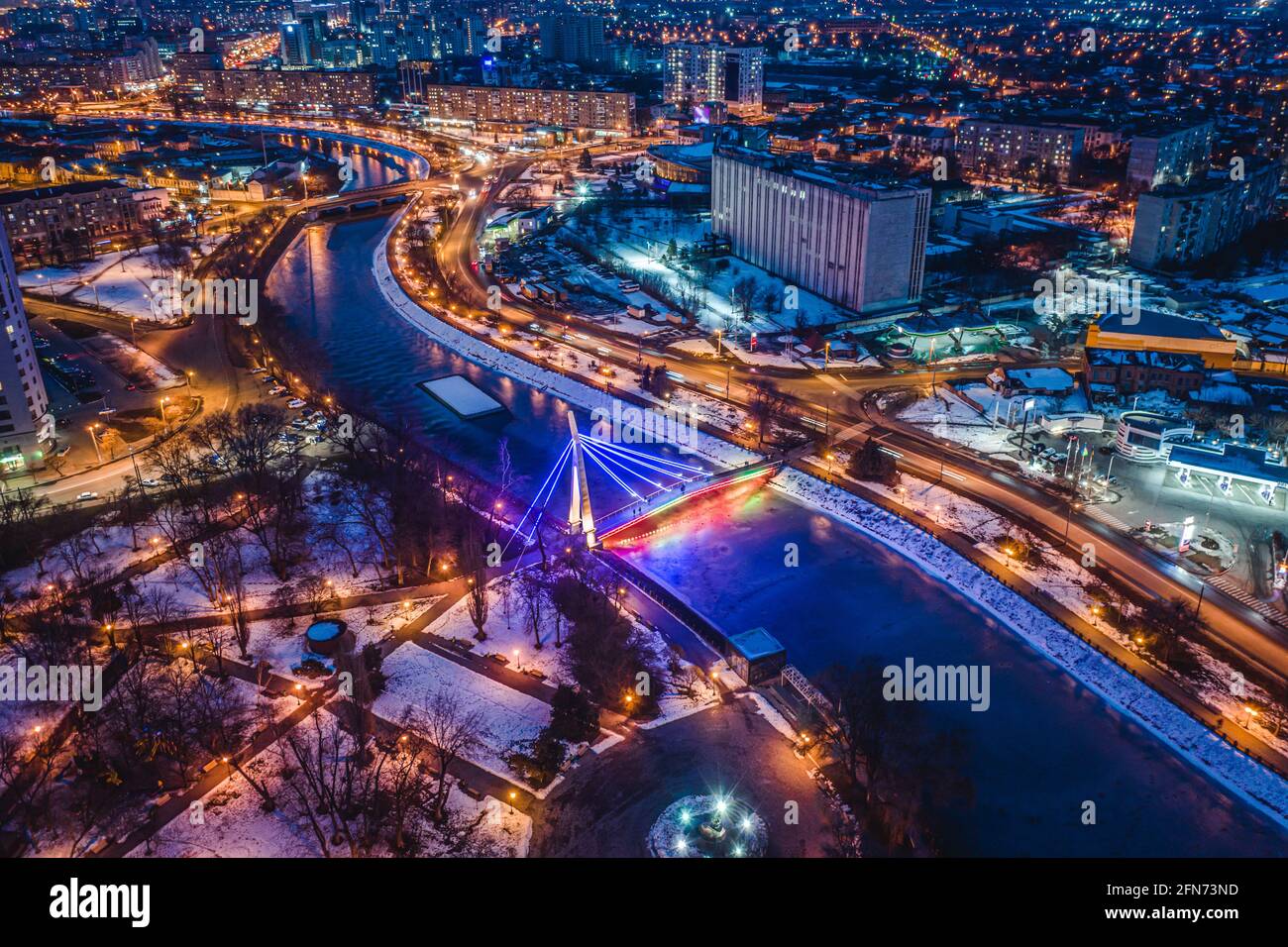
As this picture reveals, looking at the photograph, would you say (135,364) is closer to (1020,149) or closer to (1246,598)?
(1246,598)

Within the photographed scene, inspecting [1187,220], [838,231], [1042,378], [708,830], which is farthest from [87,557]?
[1187,220]

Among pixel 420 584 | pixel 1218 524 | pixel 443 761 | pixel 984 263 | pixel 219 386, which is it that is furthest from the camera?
pixel 984 263

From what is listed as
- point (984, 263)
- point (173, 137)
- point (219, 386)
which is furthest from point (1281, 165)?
point (173, 137)

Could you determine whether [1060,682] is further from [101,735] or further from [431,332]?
[431,332]

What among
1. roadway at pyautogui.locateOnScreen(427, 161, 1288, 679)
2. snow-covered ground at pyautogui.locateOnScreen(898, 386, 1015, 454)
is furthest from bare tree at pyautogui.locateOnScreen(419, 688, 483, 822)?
snow-covered ground at pyautogui.locateOnScreen(898, 386, 1015, 454)

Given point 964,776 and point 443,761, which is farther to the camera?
point 964,776
